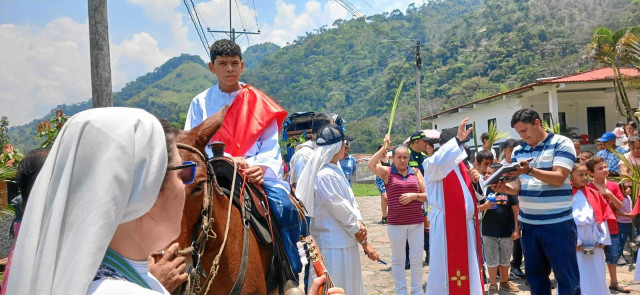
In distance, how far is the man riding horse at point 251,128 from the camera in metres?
3.90

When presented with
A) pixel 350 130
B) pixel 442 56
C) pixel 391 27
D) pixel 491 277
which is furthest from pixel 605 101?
pixel 391 27

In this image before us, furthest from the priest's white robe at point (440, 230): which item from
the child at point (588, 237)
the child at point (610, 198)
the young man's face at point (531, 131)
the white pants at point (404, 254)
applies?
the child at point (610, 198)

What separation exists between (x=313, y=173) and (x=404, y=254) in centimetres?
232

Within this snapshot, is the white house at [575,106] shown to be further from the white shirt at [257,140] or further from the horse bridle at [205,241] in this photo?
the horse bridle at [205,241]

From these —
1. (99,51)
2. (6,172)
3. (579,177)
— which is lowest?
(579,177)

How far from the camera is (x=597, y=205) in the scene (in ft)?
20.7

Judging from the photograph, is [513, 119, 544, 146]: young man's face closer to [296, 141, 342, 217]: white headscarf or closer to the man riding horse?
[296, 141, 342, 217]: white headscarf

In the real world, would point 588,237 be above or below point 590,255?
above

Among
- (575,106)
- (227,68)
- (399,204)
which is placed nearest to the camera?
(227,68)

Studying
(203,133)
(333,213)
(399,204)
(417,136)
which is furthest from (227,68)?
(417,136)

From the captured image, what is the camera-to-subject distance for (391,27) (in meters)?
145

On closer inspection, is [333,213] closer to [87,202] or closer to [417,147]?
[417,147]

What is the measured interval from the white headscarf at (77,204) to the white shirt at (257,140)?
277 centimetres

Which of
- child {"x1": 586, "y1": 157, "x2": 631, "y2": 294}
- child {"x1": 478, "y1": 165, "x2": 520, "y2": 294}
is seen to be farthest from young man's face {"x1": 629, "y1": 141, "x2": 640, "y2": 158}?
child {"x1": 478, "y1": 165, "x2": 520, "y2": 294}
